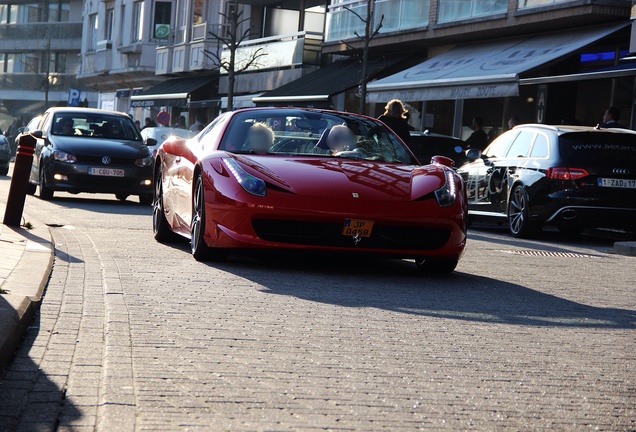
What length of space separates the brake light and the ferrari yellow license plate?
7.00m

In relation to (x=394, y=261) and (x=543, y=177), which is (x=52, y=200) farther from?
(x=394, y=261)

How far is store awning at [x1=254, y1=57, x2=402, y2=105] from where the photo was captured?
3512 centimetres

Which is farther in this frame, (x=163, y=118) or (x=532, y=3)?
(x=163, y=118)

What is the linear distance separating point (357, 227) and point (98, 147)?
38.0ft

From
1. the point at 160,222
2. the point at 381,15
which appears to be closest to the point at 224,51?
the point at 381,15

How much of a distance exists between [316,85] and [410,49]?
3403 mm

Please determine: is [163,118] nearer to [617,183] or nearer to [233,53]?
[233,53]

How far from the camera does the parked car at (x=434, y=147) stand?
20.5 metres

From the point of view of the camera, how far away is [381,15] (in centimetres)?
3569

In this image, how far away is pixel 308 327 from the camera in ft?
21.4

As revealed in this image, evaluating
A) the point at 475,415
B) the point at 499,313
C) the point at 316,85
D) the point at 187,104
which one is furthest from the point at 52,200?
the point at 187,104

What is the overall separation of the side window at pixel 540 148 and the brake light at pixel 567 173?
16.3 inches

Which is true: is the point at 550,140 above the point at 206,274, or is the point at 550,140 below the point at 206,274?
above

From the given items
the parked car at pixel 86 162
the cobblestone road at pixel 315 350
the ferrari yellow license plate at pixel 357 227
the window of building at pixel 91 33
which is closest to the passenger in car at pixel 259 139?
the cobblestone road at pixel 315 350
